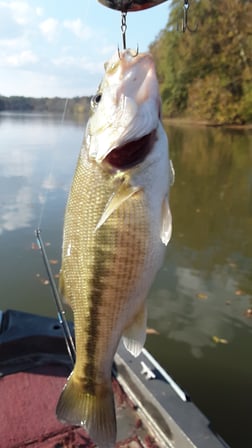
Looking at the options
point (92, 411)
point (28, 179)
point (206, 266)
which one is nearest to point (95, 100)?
point (92, 411)

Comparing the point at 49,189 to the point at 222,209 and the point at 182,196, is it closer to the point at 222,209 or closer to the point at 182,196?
the point at 182,196

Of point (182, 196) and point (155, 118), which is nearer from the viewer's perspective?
point (155, 118)

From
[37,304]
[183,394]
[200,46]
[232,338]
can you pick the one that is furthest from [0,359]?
[200,46]

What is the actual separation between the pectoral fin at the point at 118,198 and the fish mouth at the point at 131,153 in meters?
0.09

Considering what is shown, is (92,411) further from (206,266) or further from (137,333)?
(206,266)

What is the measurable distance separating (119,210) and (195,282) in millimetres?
5311

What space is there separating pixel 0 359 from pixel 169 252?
185 inches

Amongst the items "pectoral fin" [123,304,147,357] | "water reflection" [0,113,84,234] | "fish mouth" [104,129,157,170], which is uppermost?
"fish mouth" [104,129,157,170]

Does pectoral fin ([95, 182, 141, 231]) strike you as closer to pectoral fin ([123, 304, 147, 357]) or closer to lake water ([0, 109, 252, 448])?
pectoral fin ([123, 304, 147, 357])

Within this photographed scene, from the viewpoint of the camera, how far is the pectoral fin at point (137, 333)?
187cm

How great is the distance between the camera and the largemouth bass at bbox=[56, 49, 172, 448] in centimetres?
175

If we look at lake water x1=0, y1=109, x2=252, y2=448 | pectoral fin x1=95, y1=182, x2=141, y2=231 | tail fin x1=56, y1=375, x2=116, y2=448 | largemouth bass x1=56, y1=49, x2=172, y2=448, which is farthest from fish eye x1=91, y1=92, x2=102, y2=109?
lake water x1=0, y1=109, x2=252, y2=448

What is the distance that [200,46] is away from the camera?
38625 mm

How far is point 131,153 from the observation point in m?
1.79
